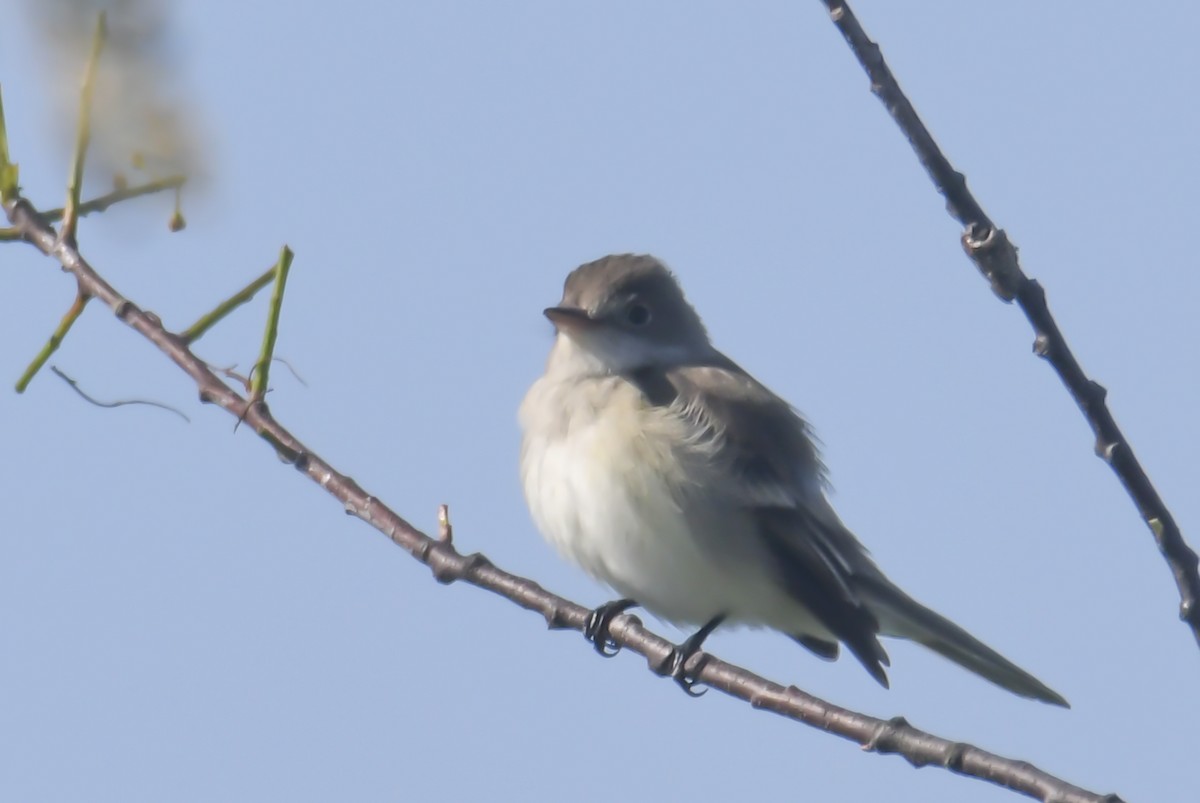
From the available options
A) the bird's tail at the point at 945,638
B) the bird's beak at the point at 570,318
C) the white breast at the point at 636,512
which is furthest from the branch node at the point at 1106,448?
the bird's tail at the point at 945,638

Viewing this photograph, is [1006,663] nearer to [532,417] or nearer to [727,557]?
[727,557]

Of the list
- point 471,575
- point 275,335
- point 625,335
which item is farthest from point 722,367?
point 275,335

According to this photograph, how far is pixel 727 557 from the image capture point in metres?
5.07

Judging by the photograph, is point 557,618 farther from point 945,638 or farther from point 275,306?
point 945,638

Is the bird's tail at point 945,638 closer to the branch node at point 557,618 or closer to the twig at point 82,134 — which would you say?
the branch node at point 557,618

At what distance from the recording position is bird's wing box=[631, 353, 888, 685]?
5043 millimetres

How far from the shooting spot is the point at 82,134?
2213 millimetres

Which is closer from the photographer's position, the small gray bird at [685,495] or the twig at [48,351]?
the twig at [48,351]

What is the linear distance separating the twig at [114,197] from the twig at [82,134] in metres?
0.02

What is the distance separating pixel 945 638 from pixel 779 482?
0.83 m

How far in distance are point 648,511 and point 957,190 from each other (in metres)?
3.23

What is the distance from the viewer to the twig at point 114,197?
2135 mm

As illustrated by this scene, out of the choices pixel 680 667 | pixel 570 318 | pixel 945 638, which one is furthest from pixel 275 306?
pixel 945 638

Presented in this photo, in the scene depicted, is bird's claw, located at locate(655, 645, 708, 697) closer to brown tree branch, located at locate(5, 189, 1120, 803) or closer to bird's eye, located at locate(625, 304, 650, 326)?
brown tree branch, located at locate(5, 189, 1120, 803)
